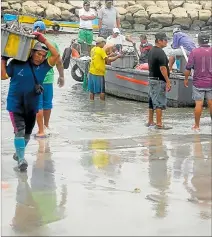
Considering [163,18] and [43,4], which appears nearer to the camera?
[43,4]

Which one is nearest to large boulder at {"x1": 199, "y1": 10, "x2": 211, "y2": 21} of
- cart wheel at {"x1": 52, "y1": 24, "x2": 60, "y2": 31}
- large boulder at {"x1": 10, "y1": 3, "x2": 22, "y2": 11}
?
large boulder at {"x1": 10, "y1": 3, "x2": 22, "y2": 11}

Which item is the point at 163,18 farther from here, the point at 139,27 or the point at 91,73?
the point at 91,73

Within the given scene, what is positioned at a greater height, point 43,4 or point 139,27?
point 43,4

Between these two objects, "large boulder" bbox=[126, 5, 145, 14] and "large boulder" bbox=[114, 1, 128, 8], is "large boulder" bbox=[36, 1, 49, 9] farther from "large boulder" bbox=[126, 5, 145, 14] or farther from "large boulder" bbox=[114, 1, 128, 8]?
"large boulder" bbox=[126, 5, 145, 14]

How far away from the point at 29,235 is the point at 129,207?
113 centimetres

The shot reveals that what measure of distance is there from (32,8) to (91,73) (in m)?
35.1

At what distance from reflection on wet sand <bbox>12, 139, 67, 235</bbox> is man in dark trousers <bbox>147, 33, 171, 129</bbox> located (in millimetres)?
3543

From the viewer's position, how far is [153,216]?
655 cm

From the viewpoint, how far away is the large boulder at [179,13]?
172ft

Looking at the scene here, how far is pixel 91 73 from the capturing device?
15492mm

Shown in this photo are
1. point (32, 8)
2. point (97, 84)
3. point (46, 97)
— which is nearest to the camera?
point (46, 97)

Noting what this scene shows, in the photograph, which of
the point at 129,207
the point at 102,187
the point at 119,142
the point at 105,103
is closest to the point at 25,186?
the point at 102,187

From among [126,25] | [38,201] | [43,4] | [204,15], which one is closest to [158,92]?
[38,201]

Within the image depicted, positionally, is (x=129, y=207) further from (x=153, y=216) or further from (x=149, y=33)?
(x=149, y=33)
